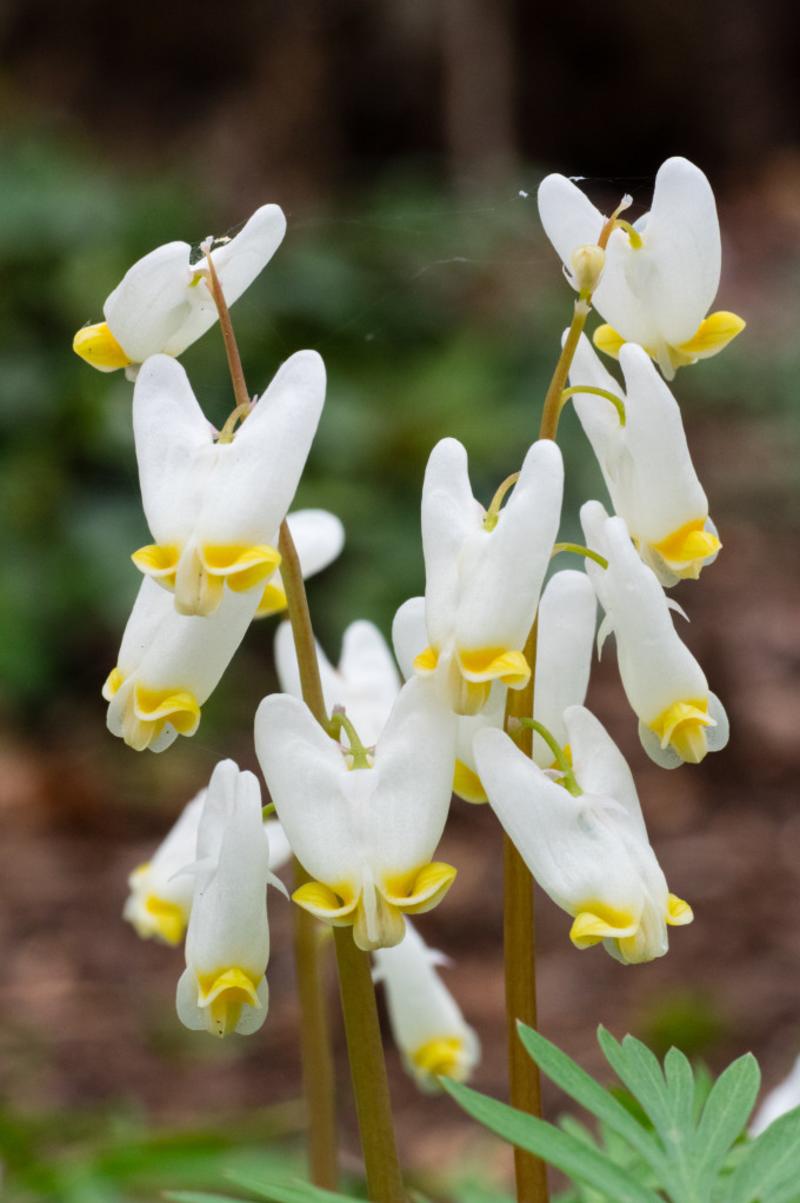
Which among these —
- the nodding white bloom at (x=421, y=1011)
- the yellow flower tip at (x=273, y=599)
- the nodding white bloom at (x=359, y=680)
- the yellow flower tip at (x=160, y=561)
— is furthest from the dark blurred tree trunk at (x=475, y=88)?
the yellow flower tip at (x=160, y=561)

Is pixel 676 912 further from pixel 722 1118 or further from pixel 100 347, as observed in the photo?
pixel 100 347

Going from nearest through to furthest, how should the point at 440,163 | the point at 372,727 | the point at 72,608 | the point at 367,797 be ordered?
1. the point at 367,797
2. the point at 372,727
3. the point at 72,608
4. the point at 440,163

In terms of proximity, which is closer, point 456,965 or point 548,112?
point 456,965

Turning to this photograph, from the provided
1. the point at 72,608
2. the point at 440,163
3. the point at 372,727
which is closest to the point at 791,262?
the point at 440,163

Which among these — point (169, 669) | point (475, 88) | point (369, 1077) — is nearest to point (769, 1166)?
point (369, 1077)

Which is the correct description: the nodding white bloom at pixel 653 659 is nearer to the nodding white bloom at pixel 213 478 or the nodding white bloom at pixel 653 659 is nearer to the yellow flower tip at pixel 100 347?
the nodding white bloom at pixel 213 478

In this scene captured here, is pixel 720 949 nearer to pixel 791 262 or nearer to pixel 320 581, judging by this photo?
pixel 320 581
